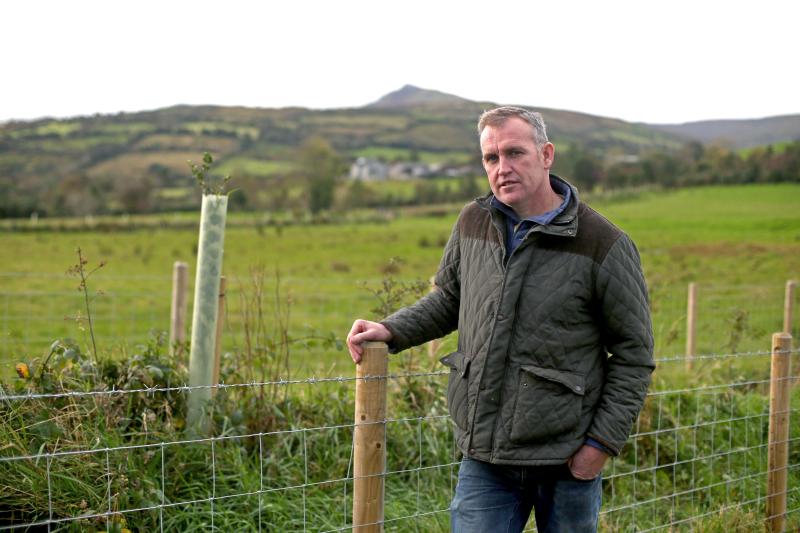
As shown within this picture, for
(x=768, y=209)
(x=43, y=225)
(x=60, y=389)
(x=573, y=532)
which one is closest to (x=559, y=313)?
(x=573, y=532)

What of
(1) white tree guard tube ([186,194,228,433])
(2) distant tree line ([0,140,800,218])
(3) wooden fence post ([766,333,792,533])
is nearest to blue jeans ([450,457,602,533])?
(1) white tree guard tube ([186,194,228,433])

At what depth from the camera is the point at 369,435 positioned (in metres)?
3.20

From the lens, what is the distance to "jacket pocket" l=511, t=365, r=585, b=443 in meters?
2.83

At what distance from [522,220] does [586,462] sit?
0.88m

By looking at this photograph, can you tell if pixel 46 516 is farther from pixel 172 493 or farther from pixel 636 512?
pixel 636 512

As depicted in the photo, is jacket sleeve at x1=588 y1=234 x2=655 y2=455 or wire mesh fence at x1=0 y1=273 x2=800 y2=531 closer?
jacket sleeve at x1=588 y1=234 x2=655 y2=455

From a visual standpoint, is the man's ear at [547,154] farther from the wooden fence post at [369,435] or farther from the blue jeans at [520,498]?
the blue jeans at [520,498]

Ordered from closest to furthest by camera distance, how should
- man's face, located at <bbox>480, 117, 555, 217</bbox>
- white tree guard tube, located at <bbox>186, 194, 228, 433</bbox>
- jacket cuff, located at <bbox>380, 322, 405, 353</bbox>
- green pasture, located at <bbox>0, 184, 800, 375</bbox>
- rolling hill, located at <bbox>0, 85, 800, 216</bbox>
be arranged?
man's face, located at <bbox>480, 117, 555, 217</bbox>, jacket cuff, located at <bbox>380, 322, 405, 353</bbox>, white tree guard tube, located at <bbox>186, 194, 228, 433</bbox>, green pasture, located at <bbox>0, 184, 800, 375</bbox>, rolling hill, located at <bbox>0, 85, 800, 216</bbox>

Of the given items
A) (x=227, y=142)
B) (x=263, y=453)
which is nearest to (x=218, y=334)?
(x=263, y=453)

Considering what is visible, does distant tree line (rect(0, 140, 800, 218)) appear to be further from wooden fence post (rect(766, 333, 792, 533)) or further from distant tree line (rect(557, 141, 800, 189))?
wooden fence post (rect(766, 333, 792, 533))

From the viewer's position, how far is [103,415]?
4.32 metres

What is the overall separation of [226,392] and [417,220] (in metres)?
46.6

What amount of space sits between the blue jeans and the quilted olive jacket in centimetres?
12

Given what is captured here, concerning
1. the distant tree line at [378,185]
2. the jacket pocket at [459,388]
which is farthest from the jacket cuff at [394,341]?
the distant tree line at [378,185]
